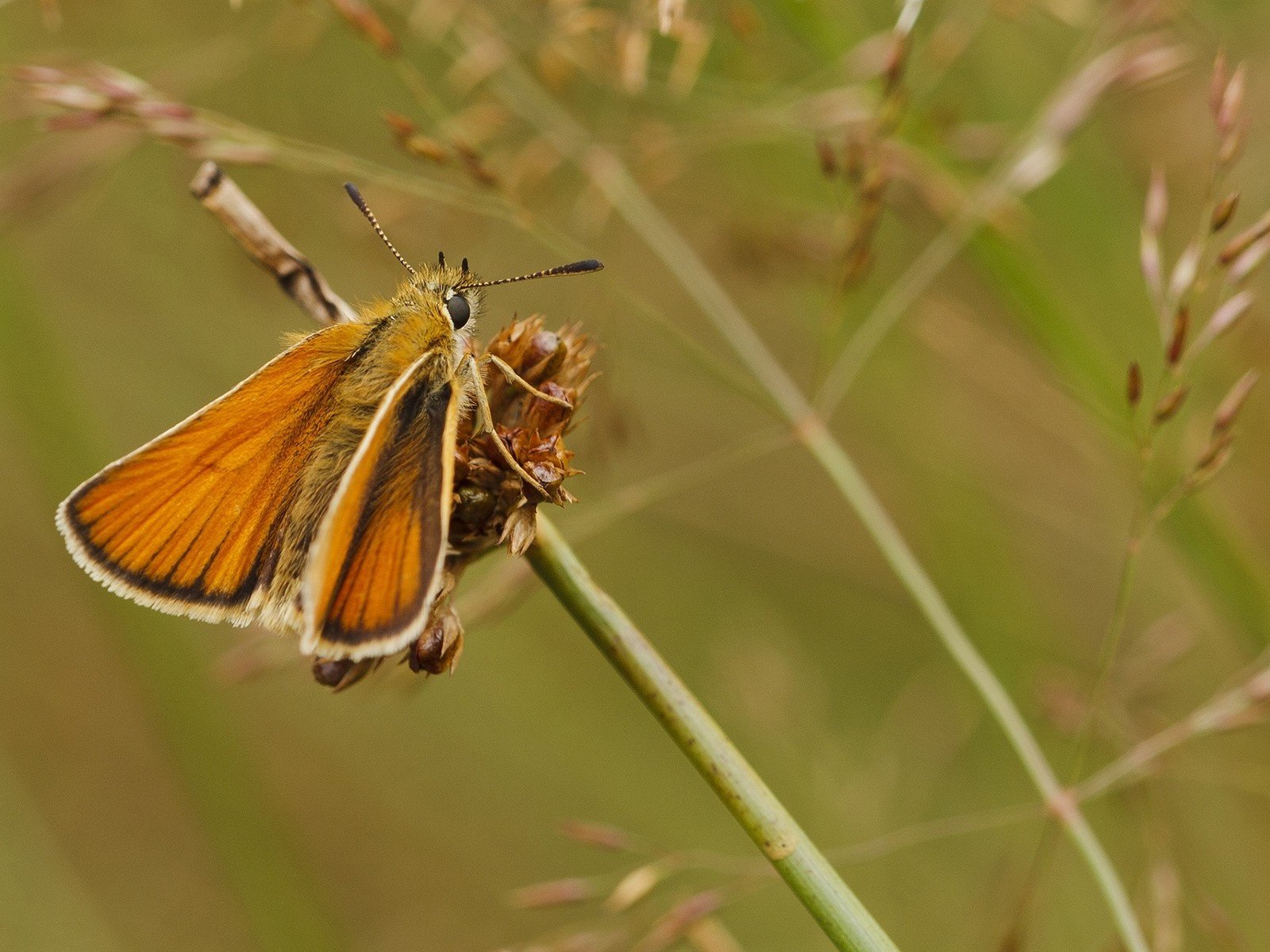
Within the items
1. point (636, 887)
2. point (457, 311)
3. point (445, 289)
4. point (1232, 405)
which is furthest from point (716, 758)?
point (445, 289)

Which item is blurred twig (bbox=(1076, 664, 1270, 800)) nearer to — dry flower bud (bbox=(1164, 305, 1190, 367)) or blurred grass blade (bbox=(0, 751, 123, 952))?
dry flower bud (bbox=(1164, 305, 1190, 367))

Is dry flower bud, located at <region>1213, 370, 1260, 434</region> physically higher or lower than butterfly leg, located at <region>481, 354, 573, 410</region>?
lower

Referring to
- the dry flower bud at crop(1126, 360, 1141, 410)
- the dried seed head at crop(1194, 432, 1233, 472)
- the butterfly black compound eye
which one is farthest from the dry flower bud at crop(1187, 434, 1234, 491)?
the butterfly black compound eye

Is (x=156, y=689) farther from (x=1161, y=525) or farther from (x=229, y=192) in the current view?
(x=1161, y=525)

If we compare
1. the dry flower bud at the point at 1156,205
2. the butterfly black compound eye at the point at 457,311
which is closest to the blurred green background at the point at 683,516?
the butterfly black compound eye at the point at 457,311

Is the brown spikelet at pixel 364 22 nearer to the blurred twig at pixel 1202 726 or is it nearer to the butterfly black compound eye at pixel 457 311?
the butterfly black compound eye at pixel 457 311

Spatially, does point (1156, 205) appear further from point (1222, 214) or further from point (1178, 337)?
point (1178, 337)
